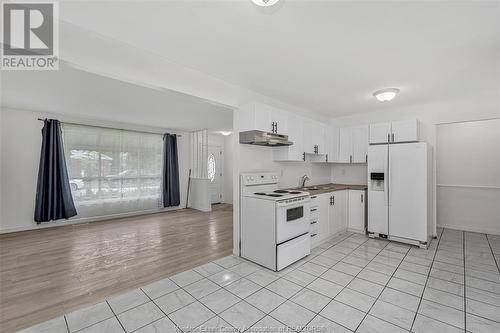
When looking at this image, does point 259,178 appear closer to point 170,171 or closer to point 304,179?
point 304,179

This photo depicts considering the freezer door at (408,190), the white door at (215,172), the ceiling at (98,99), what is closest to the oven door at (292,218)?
the freezer door at (408,190)

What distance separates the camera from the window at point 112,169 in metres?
5.25

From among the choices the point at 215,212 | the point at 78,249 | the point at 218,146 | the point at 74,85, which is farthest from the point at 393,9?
Answer: the point at 218,146

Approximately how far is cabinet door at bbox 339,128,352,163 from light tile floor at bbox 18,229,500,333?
2287 millimetres

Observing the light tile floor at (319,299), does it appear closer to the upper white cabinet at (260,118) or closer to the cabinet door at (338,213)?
the cabinet door at (338,213)

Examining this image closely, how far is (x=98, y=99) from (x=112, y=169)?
2444 millimetres

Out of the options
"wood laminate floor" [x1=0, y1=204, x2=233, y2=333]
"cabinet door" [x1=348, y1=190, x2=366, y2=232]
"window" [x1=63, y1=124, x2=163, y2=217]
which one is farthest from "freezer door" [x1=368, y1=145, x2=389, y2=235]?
"window" [x1=63, y1=124, x2=163, y2=217]

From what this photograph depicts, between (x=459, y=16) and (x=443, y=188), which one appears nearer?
(x=459, y=16)

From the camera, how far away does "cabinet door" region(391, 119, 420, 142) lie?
4078 mm

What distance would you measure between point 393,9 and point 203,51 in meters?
1.76

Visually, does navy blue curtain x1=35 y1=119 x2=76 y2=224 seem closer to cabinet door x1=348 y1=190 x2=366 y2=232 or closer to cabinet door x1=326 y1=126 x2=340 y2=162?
cabinet door x1=326 y1=126 x2=340 y2=162

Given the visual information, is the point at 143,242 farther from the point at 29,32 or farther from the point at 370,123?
the point at 370,123

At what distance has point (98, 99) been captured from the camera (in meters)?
3.86

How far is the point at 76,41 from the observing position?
1985mm
